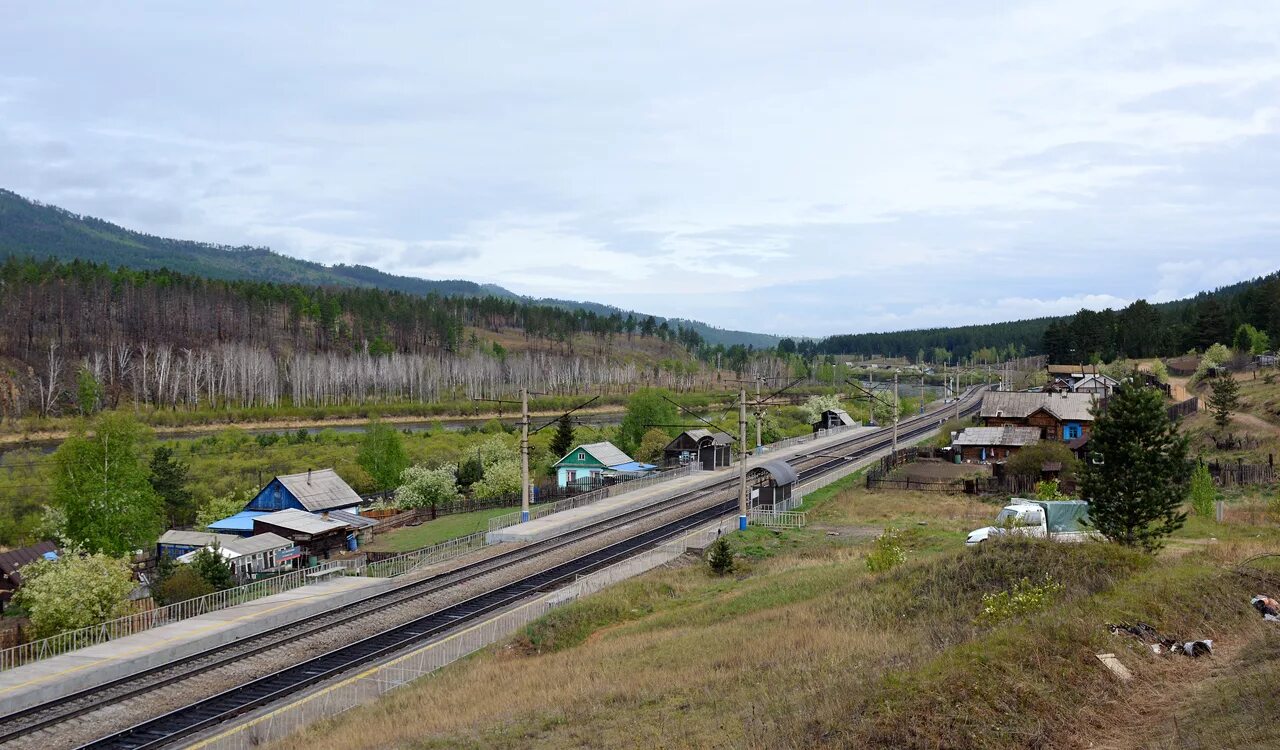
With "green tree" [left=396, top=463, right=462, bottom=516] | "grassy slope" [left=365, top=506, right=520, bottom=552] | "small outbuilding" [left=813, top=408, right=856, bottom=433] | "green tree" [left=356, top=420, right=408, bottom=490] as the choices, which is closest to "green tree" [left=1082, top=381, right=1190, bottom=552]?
"grassy slope" [left=365, top=506, right=520, bottom=552]

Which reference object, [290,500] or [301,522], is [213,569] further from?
[290,500]

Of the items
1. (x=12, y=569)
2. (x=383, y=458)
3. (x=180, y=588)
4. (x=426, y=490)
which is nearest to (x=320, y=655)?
(x=180, y=588)

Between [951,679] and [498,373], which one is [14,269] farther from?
[951,679]

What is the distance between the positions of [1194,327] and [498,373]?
129441mm

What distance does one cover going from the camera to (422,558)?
135 ft

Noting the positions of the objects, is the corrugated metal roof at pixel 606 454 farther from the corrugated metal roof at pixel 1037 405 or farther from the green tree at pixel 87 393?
the green tree at pixel 87 393

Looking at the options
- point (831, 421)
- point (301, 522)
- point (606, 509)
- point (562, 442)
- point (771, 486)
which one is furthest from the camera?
point (831, 421)

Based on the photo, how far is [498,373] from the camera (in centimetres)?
18575

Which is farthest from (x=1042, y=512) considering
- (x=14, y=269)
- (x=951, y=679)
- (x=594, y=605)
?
(x=14, y=269)

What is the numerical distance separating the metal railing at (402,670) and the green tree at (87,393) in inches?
4238

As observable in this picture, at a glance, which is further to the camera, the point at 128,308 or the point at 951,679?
the point at 128,308

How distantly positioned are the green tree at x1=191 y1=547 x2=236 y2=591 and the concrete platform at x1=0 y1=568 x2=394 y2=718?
11.6 ft

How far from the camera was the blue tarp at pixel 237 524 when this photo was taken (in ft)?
167

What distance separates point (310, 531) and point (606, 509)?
17.9 meters
